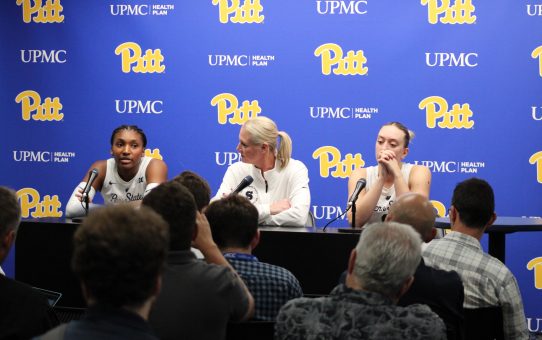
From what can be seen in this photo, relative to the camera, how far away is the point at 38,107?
245 inches

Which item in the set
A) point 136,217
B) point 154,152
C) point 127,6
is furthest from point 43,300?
point 127,6

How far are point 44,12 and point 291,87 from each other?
2.17 metres

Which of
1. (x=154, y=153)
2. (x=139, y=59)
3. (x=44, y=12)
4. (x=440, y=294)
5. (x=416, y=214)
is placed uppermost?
(x=44, y=12)

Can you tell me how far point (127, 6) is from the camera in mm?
6090

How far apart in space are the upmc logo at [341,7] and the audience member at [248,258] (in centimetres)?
348

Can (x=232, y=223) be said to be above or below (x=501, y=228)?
above

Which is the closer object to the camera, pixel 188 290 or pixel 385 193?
pixel 188 290

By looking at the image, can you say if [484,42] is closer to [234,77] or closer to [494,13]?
[494,13]

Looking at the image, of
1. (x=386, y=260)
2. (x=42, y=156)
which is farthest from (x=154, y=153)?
(x=386, y=260)

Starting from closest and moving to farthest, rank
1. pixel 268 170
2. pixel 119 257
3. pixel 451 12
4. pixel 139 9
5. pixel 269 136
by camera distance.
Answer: pixel 119 257 < pixel 269 136 < pixel 268 170 < pixel 451 12 < pixel 139 9

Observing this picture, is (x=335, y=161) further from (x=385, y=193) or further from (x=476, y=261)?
(x=476, y=261)

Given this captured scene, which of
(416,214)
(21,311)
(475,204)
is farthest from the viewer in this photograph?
(475,204)

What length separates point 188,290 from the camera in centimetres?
200

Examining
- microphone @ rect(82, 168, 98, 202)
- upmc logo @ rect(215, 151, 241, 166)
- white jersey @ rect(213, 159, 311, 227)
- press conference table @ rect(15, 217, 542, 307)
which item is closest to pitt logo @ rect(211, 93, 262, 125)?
upmc logo @ rect(215, 151, 241, 166)
